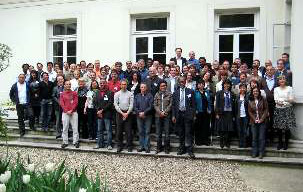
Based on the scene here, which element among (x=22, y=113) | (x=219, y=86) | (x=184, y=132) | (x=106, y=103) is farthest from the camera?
(x=22, y=113)

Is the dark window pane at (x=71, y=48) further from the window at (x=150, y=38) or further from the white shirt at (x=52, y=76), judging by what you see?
the window at (x=150, y=38)

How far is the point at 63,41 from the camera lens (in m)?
14.6

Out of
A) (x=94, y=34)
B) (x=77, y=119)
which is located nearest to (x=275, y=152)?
(x=77, y=119)

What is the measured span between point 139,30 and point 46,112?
4.20m

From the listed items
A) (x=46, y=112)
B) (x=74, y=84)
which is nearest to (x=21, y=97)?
(x=46, y=112)

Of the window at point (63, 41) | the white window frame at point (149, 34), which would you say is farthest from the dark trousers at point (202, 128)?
the window at point (63, 41)

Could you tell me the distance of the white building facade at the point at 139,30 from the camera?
11758mm

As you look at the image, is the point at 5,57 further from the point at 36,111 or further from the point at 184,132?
the point at 184,132

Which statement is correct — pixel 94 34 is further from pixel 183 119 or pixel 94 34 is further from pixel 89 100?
pixel 183 119

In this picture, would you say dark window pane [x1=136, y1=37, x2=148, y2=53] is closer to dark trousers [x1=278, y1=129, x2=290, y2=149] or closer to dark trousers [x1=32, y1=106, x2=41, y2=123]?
dark trousers [x1=32, y1=106, x2=41, y2=123]

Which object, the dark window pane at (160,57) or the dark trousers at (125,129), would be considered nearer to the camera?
the dark trousers at (125,129)

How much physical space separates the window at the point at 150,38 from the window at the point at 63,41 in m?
2.36

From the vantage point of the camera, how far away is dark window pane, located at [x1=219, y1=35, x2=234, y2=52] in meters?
12.5

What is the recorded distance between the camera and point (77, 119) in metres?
10.8
